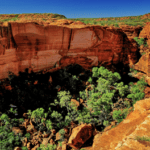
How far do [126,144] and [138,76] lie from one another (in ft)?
62.6

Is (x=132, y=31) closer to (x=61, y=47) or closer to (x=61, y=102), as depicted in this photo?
(x=61, y=47)

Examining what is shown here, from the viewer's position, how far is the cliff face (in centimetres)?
1584

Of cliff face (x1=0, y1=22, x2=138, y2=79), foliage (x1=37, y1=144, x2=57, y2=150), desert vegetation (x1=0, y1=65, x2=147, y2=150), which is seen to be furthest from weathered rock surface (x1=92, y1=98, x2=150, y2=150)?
cliff face (x1=0, y1=22, x2=138, y2=79)

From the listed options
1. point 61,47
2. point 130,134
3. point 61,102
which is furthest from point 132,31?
point 130,134

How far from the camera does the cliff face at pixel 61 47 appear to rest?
15.8 metres

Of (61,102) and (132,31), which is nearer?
(61,102)

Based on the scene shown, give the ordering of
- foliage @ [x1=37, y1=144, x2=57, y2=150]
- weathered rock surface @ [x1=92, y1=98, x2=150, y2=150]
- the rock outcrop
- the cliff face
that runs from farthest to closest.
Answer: the rock outcrop, the cliff face, foliage @ [x1=37, y1=144, x2=57, y2=150], weathered rock surface @ [x1=92, y1=98, x2=150, y2=150]

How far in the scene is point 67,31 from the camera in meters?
17.8

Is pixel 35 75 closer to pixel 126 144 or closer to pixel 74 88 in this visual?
pixel 74 88

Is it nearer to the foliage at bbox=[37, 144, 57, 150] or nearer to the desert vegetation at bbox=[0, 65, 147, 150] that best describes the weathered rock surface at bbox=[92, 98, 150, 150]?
the desert vegetation at bbox=[0, 65, 147, 150]

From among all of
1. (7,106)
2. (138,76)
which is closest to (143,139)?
(7,106)

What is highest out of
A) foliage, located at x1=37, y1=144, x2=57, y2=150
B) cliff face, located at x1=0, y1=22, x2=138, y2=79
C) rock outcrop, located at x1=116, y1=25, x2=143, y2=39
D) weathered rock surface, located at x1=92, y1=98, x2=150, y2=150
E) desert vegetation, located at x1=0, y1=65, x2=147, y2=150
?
rock outcrop, located at x1=116, y1=25, x2=143, y2=39

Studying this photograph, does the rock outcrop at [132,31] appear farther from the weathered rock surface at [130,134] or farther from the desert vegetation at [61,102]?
the weathered rock surface at [130,134]

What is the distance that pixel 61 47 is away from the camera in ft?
62.0
